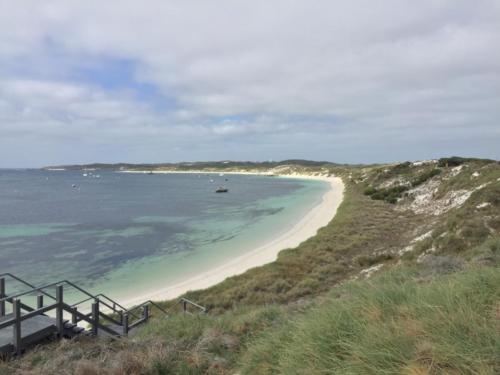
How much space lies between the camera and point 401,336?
3.85 metres

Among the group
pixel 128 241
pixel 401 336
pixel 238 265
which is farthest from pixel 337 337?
pixel 128 241

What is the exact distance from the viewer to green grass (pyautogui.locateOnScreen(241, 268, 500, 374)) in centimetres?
339

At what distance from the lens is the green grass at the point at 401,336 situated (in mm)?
3395

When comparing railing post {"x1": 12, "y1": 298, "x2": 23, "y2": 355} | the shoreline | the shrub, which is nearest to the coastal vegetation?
railing post {"x1": 12, "y1": 298, "x2": 23, "y2": 355}

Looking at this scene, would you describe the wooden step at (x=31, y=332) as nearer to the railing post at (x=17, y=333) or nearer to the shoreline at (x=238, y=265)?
the railing post at (x=17, y=333)

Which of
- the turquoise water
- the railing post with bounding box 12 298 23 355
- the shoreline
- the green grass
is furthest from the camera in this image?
the turquoise water

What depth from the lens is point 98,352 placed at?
714cm

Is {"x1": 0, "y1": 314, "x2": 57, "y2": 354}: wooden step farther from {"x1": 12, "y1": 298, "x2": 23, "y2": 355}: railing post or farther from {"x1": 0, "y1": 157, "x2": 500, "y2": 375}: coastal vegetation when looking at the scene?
{"x1": 0, "y1": 157, "x2": 500, "y2": 375}: coastal vegetation

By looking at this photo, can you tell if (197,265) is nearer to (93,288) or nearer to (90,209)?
(93,288)

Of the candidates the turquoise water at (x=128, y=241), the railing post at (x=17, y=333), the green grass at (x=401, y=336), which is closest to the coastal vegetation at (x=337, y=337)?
the green grass at (x=401, y=336)

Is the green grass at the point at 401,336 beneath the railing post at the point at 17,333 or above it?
above

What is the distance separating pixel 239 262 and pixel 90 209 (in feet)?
137

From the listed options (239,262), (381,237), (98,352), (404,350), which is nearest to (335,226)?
(381,237)

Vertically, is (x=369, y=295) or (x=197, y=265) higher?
(x=369, y=295)
